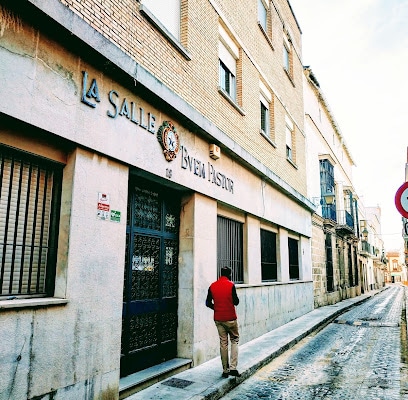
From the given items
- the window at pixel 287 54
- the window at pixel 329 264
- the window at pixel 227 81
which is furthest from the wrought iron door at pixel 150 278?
the window at pixel 329 264

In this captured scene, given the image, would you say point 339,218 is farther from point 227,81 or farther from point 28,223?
point 28,223

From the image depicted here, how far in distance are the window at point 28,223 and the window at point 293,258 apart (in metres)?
10.2

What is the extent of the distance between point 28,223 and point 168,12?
458 centimetres

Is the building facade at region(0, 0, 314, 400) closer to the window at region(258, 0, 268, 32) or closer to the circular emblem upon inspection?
the circular emblem

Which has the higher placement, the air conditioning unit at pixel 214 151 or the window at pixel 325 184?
the window at pixel 325 184

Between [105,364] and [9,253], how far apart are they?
Answer: 173cm

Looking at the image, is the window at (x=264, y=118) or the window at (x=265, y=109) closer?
the window at (x=265, y=109)

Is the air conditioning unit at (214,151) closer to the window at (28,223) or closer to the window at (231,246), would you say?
the window at (231,246)

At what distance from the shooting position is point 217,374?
18.8 feet

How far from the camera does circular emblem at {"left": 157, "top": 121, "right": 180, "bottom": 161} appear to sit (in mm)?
5676

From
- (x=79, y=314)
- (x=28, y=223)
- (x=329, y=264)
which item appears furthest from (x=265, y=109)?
(x=329, y=264)

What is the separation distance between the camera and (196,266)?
A: 21.3ft

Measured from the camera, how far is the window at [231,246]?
8016 mm

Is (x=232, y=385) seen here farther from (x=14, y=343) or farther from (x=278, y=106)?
(x=278, y=106)
